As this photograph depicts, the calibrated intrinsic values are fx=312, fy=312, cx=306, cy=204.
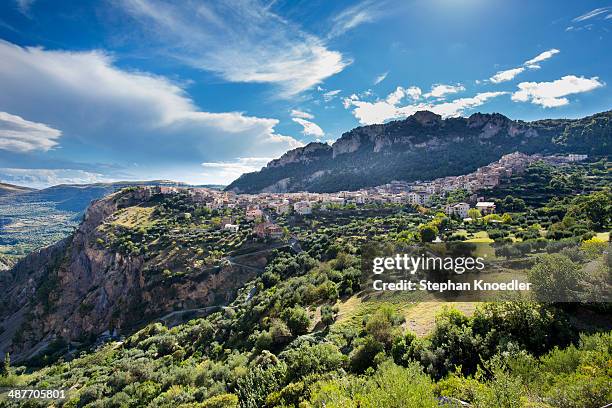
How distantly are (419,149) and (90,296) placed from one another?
126m

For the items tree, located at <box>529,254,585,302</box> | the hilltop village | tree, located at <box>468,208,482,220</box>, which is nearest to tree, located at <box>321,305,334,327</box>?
tree, located at <box>529,254,585,302</box>

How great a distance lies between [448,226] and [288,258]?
23.3 meters

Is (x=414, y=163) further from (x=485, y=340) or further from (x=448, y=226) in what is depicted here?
(x=485, y=340)

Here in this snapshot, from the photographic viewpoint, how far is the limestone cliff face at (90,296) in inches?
1853

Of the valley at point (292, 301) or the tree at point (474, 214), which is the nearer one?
the valley at point (292, 301)

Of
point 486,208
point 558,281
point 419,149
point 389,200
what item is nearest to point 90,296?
point 389,200

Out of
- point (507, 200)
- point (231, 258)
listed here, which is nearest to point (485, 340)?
point (231, 258)

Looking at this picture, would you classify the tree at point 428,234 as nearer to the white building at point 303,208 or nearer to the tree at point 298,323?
the tree at point 298,323

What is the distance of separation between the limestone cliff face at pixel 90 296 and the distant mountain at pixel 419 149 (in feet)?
260

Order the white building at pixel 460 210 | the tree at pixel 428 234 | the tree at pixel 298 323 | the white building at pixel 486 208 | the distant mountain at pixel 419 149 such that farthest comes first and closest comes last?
the distant mountain at pixel 419 149 → the white building at pixel 460 210 → the white building at pixel 486 208 → the tree at pixel 428 234 → the tree at pixel 298 323

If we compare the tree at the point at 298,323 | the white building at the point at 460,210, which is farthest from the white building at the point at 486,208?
the tree at the point at 298,323

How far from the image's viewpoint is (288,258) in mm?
46750

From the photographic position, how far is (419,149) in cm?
13662

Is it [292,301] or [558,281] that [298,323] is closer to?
[292,301]
